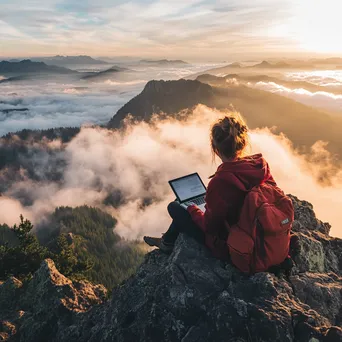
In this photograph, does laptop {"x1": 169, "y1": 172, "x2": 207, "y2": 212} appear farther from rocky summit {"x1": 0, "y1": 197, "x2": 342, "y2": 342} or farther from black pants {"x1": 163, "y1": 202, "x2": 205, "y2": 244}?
rocky summit {"x1": 0, "y1": 197, "x2": 342, "y2": 342}

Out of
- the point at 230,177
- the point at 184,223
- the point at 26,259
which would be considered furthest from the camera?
the point at 26,259

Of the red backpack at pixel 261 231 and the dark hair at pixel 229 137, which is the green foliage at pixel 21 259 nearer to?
the red backpack at pixel 261 231

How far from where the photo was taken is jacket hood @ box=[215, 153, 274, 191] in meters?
7.86

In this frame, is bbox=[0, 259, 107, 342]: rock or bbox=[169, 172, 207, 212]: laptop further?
bbox=[0, 259, 107, 342]: rock

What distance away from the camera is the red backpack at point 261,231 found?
778cm

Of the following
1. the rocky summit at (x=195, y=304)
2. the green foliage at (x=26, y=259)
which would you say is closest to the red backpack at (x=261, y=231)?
the rocky summit at (x=195, y=304)

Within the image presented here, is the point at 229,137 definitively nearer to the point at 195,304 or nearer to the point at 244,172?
the point at 244,172

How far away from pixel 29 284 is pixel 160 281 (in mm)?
8359

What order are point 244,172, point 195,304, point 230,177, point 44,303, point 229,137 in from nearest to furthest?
point 230,177, point 244,172, point 229,137, point 195,304, point 44,303

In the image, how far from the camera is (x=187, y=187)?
36.8 ft

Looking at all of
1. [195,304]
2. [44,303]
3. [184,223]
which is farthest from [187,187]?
[44,303]

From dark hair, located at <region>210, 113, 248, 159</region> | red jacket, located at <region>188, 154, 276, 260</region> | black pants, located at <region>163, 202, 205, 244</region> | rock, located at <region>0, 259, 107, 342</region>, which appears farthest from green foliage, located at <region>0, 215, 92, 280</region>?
dark hair, located at <region>210, 113, 248, 159</region>

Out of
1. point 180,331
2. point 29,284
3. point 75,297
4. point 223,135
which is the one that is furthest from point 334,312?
point 29,284

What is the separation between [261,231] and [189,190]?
371cm
